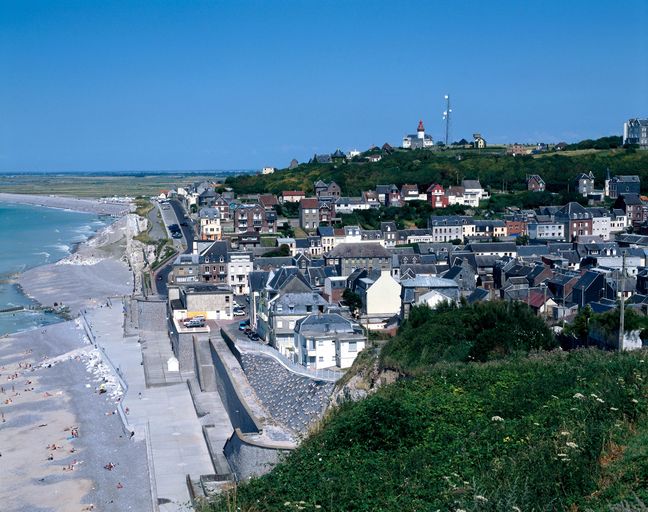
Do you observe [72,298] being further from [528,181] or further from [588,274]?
[528,181]

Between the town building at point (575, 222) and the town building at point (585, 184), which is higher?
the town building at point (585, 184)

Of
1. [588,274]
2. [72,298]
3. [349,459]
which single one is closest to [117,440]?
[349,459]

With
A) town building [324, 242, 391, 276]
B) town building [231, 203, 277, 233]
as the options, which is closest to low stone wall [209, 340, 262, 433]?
town building [324, 242, 391, 276]

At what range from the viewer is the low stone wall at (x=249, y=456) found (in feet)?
45.0

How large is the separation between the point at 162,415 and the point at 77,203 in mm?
99756

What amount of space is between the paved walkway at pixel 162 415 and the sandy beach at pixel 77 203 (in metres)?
67.3

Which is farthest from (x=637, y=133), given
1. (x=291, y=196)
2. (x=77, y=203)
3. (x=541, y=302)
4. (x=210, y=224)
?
(x=77, y=203)

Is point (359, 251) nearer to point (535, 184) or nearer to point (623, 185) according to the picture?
point (535, 184)

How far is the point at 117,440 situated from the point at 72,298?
2458cm

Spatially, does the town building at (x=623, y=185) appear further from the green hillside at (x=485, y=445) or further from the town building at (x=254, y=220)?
the green hillside at (x=485, y=445)

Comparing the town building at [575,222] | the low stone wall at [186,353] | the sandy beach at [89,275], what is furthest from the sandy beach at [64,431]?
the town building at [575,222]

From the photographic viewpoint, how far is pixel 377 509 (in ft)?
23.8

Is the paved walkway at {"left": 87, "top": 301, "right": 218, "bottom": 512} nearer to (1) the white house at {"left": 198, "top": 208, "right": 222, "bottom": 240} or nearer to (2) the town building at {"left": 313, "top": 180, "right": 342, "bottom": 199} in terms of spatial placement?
(1) the white house at {"left": 198, "top": 208, "right": 222, "bottom": 240}

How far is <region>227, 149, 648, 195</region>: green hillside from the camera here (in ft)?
209
